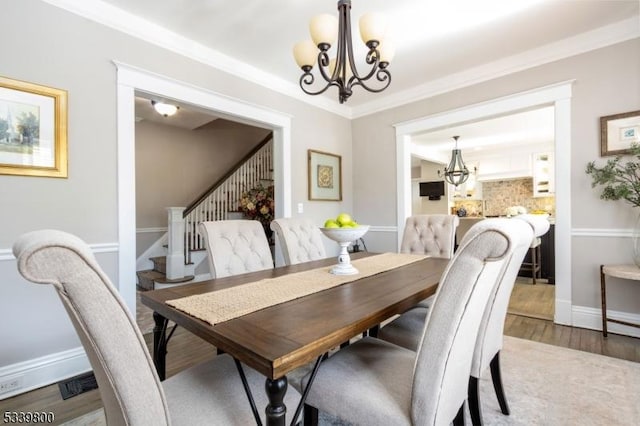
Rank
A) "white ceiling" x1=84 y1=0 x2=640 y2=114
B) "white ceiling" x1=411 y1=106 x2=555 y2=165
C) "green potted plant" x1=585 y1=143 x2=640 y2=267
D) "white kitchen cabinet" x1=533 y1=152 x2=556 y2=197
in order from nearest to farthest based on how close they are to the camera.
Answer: "white ceiling" x1=84 y1=0 x2=640 y2=114
"green potted plant" x1=585 y1=143 x2=640 y2=267
"white ceiling" x1=411 y1=106 x2=555 y2=165
"white kitchen cabinet" x1=533 y1=152 x2=556 y2=197

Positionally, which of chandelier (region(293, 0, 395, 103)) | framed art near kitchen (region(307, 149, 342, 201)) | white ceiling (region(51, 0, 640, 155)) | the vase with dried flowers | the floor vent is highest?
white ceiling (region(51, 0, 640, 155))

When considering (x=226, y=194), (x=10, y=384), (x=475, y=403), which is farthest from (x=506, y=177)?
(x=10, y=384)

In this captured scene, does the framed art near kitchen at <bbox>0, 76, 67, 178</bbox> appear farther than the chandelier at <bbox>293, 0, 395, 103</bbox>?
Yes

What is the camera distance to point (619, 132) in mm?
2520

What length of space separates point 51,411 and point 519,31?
418 centimetres

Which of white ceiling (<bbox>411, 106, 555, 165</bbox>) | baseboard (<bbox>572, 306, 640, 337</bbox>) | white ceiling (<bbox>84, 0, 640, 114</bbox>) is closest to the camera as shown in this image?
white ceiling (<bbox>84, 0, 640, 114</bbox>)

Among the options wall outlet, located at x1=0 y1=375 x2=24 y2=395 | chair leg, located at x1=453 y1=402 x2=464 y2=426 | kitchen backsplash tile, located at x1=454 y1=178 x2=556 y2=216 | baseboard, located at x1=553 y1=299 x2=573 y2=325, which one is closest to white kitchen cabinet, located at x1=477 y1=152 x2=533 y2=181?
kitchen backsplash tile, located at x1=454 y1=178 x2=556 y2=216

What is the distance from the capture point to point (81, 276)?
58cm

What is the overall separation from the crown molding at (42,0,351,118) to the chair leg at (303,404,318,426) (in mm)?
2747

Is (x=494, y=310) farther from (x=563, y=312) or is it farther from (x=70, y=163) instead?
(x=70, y=163)

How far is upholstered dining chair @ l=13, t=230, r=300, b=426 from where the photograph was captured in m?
0.54

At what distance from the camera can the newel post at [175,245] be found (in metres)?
3.95

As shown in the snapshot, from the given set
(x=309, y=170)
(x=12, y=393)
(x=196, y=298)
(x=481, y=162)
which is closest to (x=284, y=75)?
(x=309, y=170)

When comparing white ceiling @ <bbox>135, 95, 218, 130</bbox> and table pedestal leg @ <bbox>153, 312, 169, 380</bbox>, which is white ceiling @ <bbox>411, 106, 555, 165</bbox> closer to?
white ceiling @ <bbox>135, 95, 218, 130</bbox>
